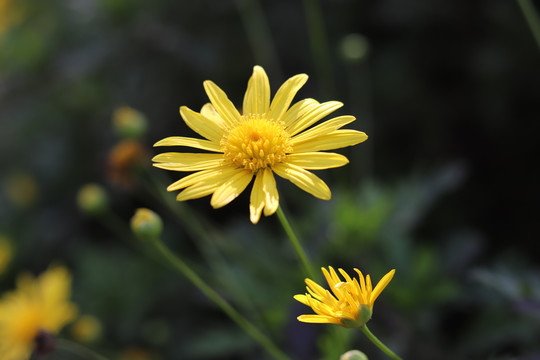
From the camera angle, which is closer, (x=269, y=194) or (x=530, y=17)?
(x=269, y=194)

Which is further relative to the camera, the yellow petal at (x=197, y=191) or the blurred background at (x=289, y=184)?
the blurred background at (x=289, y=184)

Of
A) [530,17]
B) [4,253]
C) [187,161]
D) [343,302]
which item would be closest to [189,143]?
[187,161]

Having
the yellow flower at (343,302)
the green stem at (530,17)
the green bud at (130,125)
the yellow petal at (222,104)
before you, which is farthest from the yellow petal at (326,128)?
the green bud at (130,125)

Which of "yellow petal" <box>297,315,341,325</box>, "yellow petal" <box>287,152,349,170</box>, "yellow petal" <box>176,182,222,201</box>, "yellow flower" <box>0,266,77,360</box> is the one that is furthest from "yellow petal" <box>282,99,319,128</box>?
"yellow flower" <box>0,266,77,360</box>

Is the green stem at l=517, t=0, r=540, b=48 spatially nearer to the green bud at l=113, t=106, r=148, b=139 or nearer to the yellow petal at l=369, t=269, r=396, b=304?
the yellow petal at l=369, t=269, r=396, b=304

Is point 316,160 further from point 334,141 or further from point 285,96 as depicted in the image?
point 285,96

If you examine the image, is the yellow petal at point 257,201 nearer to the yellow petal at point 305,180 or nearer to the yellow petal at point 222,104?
the yellow petal at point 305,180
